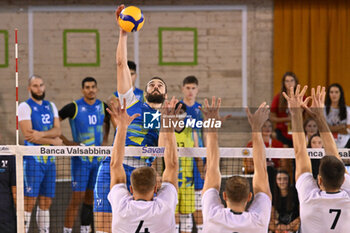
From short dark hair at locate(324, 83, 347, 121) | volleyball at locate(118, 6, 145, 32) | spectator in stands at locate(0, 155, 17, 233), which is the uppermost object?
volleyball at locate(118, 6, 145, 32)

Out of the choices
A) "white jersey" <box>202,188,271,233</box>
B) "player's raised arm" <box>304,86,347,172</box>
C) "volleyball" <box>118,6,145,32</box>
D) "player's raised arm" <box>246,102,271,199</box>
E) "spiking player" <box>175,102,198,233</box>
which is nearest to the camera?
"white jersey" <box>202,188,271,233</box>

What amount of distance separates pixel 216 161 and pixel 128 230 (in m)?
1.03

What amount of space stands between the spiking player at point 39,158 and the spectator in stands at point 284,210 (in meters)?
3.63

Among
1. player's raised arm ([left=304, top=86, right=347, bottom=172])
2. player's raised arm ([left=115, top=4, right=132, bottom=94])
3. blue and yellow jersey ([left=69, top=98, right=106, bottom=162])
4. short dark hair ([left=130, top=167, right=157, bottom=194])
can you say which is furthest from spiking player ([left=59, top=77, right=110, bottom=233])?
player's raised arm ([left=304, top=86, right=347, bottom=172])

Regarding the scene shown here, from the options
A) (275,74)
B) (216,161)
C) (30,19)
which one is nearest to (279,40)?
(275,74)

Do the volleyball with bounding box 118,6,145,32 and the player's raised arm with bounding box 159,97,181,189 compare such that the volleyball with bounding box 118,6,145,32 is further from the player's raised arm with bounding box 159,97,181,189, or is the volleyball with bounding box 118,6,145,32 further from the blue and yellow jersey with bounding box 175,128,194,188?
the blue and yellow jersey with bounding box 175,128,194,188

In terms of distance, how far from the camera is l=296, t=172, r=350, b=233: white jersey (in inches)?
175

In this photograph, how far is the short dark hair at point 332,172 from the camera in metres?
4.36

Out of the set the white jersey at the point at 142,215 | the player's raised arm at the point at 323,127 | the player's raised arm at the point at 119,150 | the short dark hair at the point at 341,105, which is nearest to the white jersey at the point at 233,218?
the white jersey at the point at 142,215

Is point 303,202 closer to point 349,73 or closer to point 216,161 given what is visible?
point 216,161

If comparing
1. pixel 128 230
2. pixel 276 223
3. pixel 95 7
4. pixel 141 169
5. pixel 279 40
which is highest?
pixel 95 7

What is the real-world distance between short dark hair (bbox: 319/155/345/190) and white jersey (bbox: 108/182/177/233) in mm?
1379

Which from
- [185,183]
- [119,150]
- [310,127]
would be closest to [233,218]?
[119,150]

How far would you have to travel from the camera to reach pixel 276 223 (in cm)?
797
